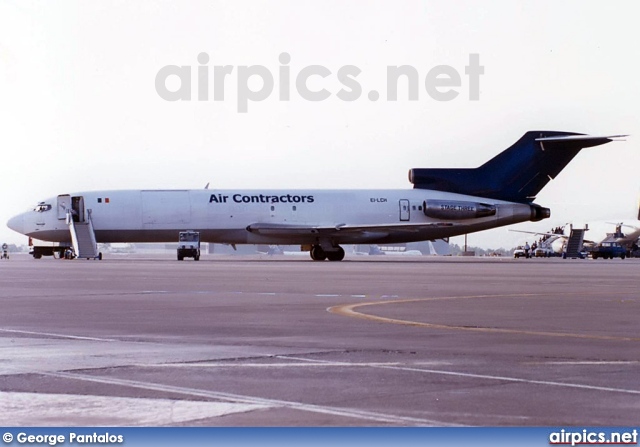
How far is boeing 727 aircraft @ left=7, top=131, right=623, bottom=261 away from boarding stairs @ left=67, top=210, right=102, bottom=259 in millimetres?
61

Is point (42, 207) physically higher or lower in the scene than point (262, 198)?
lower

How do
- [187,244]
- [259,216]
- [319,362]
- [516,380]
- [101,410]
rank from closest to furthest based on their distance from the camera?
1. [101,410]
2. [516,380]
3. [319,362]
4. [187,244]
5. [259,216]

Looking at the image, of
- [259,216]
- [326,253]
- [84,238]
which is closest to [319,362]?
[259,216]

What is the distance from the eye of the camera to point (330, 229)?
228 ft

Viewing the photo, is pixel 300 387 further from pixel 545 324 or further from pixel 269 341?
pixel 545 324

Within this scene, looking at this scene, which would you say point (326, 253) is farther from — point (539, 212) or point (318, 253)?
point (539, 212)

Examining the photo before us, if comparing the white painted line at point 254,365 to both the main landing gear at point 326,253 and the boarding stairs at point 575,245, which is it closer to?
the main landing gear at point 326,253

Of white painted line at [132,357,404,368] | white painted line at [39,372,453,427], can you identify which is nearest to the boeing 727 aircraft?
white painted line at [132,357,404,368]

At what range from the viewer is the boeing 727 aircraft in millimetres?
69375

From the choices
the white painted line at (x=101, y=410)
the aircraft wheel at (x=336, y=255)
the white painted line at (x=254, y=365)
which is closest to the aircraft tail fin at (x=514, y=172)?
the aircraft wheel at (x=336, y=255)

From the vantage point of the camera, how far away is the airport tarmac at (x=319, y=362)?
27.5ft

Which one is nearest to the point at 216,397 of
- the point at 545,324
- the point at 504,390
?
the point at 504,390

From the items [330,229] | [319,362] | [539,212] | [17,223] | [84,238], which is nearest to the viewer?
[319,362]

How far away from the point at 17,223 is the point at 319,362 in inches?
2536
